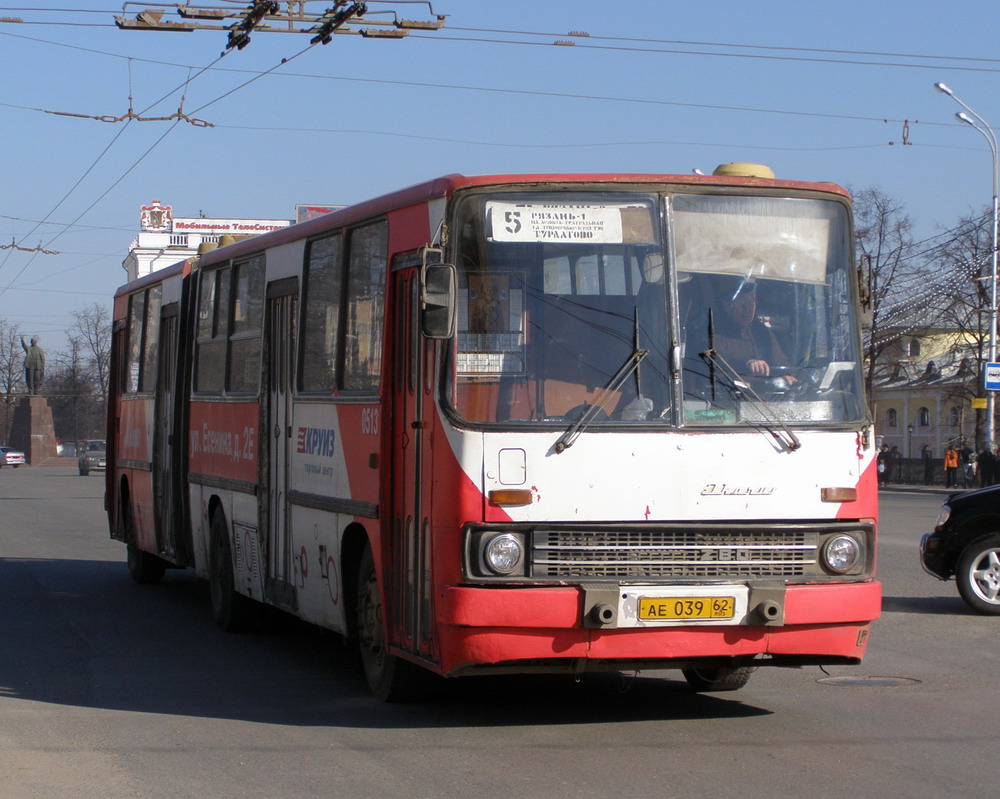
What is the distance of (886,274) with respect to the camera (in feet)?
196

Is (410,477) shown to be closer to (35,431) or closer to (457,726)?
(457,726)

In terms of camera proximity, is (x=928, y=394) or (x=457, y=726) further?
(x=928, y=394)

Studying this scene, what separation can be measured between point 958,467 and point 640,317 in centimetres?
5027

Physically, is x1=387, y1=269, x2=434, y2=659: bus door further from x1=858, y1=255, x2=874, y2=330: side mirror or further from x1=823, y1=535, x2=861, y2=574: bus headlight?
x1=858, y1=255, x2=874, y2=330: side mirror

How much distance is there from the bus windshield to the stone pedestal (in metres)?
80.4

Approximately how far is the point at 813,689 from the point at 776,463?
7.60 feet

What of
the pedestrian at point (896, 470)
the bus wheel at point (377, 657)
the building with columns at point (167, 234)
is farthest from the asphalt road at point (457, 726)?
the building with columns at point (167, 234)

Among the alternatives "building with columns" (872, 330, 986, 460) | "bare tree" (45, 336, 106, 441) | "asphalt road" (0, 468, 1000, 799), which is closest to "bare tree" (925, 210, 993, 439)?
"building with columns" (872, 330, 986, 460)

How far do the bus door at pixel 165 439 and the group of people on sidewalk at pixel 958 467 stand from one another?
36276mm

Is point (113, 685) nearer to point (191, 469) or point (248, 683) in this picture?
point (248, 683)

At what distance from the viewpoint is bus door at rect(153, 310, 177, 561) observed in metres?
14.0

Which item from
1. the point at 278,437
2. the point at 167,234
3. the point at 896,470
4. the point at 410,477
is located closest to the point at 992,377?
the point at 896,470

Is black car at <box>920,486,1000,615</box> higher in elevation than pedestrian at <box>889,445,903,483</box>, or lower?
higher

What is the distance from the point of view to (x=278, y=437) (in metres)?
10.5
